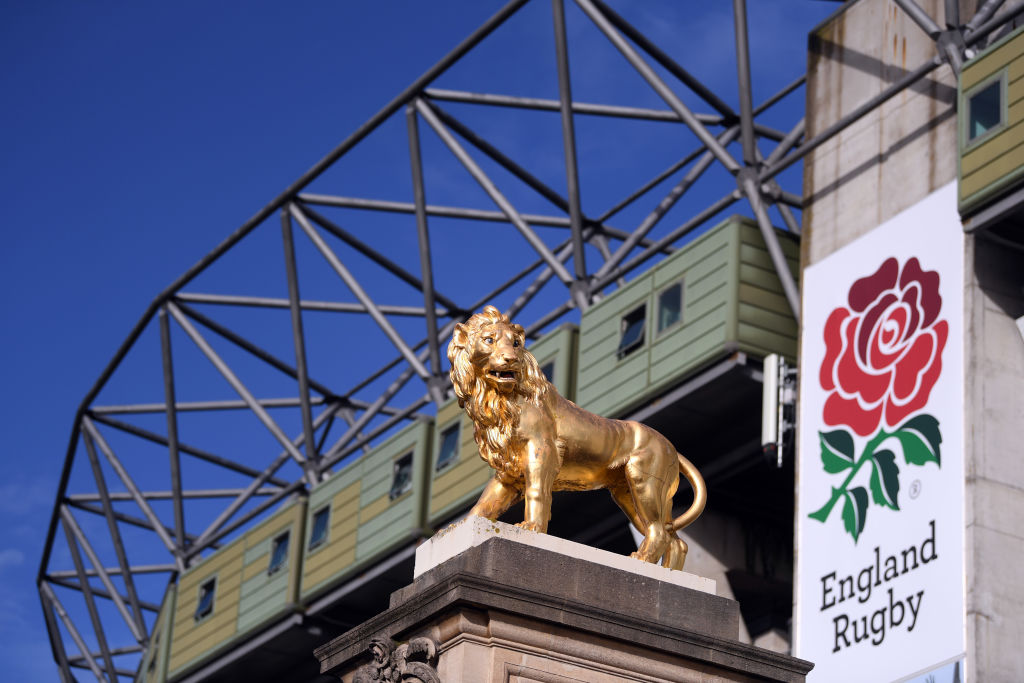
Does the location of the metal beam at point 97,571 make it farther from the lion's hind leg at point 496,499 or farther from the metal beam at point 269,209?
the lion's hind leg at point 496,499

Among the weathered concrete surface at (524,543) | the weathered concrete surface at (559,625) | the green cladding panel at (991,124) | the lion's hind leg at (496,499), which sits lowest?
the weathered concrete surface at (559,625)

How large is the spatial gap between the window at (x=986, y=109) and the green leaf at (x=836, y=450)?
5.72 metres

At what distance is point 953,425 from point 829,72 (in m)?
10.5

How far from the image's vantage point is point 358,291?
5331 cm

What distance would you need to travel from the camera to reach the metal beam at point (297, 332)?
54.8 m

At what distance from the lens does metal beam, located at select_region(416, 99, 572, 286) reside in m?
46.4

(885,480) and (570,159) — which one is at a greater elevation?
(570,159)

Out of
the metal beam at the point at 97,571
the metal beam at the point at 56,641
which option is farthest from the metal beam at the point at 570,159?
the metal beam at the point at 56,641

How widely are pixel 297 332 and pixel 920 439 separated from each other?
2641 centimetres

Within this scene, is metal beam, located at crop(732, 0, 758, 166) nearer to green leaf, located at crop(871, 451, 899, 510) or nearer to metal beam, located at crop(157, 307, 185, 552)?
green leaf, located at crop(871, 451, 899, 510)

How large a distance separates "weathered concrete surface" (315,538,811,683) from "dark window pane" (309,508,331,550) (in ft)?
120

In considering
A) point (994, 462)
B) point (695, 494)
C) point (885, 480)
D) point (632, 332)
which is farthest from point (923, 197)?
point (695, 494)

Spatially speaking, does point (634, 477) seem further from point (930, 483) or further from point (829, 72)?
point (829, 72)

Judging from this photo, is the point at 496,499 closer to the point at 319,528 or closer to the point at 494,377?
the point at 494,377
